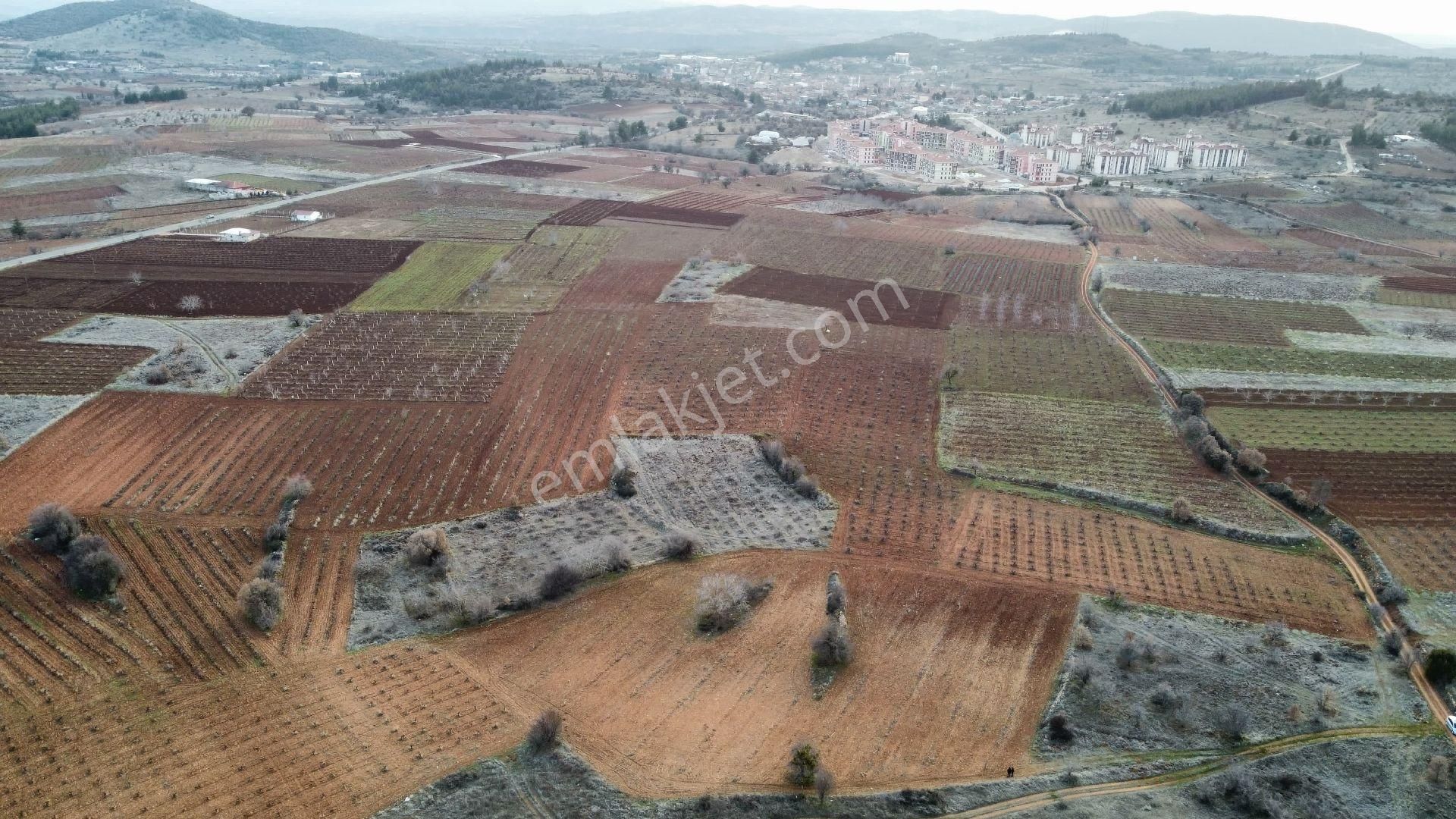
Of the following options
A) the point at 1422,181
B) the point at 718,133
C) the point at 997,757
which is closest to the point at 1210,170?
the point at 1422,181

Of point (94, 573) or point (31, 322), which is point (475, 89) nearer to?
point (31, 322)

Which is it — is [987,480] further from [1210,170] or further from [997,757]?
[1210,170]

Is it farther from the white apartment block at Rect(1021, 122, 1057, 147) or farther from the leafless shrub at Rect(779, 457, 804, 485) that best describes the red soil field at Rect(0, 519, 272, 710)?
the white apartment block at Rect(1021, 122, 1057, 147)

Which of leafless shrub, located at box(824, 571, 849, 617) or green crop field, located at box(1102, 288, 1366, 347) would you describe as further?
green crop field, located at box(1102, 288, 1366, 347)

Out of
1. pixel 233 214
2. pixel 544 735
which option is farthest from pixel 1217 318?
pixel 233 214

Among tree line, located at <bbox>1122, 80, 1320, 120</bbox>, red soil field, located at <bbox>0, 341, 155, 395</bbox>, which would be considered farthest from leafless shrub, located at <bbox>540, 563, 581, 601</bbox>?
tree line, located at <bbox>1122, 80, 1320, 120</bbox>
